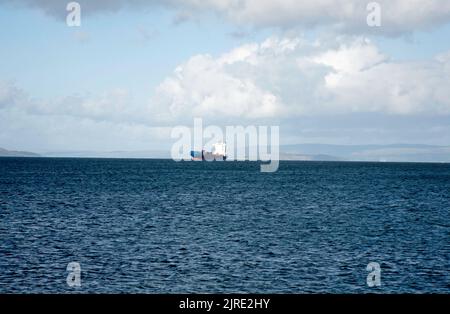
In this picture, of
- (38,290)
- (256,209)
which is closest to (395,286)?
(38,290)

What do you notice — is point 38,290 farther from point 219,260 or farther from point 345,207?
point 345,207

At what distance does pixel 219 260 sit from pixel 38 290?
A: 12830 millimetres

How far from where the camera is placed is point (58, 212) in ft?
226

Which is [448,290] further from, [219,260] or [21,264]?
[21,264]

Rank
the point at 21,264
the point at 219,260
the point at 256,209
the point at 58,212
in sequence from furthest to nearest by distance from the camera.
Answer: the point at 256,209 < the point at 58,212 < the point at 219,260 < the point at 21,264

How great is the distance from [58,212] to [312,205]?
3687 cm

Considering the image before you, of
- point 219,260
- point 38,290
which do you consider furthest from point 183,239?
point 38,290

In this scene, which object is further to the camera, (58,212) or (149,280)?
(58,212)

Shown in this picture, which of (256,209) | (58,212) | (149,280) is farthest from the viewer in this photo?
(256,209)

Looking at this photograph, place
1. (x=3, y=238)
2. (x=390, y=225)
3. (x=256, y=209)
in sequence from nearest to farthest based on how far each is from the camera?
(x=3, y=238)
(x=390, y=225)
(x=256, y=209)

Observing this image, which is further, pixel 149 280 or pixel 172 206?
pixel 172 206
